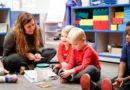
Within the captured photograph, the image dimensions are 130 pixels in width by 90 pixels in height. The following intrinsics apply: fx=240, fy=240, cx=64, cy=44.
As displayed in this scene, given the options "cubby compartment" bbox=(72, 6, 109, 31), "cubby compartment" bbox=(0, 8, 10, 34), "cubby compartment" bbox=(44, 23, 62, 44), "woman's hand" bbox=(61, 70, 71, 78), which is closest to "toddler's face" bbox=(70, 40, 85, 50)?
"woman's hand" bbox=(61, 70, 71, 78)

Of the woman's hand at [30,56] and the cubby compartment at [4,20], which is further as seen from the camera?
the cubby compartment at [4,20]

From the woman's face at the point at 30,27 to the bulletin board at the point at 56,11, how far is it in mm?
1722

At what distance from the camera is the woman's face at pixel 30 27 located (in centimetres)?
214

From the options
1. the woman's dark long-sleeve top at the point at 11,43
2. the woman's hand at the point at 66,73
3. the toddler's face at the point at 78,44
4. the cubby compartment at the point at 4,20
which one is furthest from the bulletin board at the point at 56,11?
the woman's hand at the point at 66,73

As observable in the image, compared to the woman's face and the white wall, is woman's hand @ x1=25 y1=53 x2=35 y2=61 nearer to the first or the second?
the woman's face

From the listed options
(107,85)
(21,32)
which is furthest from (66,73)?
(21,32)

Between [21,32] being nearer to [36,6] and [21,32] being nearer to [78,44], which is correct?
[78,44]

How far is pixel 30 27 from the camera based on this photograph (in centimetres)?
216

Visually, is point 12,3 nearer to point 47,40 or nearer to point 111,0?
point 47,40

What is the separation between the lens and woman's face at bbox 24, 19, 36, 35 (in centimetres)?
214

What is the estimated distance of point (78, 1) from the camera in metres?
3.40

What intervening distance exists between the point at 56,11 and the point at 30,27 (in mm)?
1904

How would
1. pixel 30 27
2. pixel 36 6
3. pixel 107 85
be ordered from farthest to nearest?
pixel 36 6
pixel 30 27
pixel 107 85

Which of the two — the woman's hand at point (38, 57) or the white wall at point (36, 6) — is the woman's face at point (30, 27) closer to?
the woman's hand at point (38, 57)
